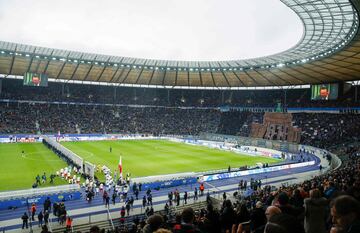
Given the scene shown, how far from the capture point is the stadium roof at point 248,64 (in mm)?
31172

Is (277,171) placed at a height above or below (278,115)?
below

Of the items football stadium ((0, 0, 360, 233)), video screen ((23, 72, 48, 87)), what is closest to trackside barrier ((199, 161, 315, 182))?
football stadium ((0, 0, 360, 233))

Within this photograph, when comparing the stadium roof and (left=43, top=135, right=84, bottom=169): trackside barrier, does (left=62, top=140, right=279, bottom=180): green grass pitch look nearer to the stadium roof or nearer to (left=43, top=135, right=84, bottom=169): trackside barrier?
(left=43, top=135, right=84, bottom=169): trackside barrier

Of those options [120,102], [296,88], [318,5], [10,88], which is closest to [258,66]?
[296,88]

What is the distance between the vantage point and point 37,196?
2266 centimetres

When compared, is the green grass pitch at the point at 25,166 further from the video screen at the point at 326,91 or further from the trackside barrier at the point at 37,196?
the video screen at the point at 326,91

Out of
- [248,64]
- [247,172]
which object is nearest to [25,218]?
[247,172]

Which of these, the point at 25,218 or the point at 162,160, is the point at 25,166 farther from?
the point at 25,218

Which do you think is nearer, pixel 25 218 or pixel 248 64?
pixel 25 218

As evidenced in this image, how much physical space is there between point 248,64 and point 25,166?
43.1 m

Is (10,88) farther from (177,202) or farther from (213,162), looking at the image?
(177,202)

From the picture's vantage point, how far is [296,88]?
7550cm

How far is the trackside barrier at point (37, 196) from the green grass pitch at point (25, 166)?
286 cm

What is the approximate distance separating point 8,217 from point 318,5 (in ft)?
100
